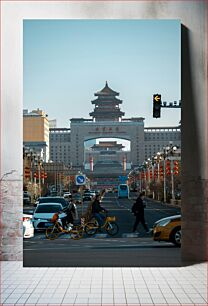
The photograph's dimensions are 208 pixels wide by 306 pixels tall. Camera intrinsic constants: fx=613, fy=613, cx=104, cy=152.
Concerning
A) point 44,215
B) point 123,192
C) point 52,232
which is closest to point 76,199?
point 44,215

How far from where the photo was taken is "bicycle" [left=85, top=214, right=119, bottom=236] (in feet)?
43.9

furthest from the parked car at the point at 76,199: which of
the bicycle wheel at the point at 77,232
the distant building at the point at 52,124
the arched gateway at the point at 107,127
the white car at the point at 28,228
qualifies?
the distant building at the point at 52,124

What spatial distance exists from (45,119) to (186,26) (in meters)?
3.46

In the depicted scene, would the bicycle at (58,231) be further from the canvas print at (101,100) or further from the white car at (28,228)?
the white car at (28,228)

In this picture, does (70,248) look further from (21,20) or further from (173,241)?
(21,20)

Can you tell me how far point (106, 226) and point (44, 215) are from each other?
113 inches

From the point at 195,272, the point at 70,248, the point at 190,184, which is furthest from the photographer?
the point at 70,248

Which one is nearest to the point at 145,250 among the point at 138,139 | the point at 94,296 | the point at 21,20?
the point at 138,139

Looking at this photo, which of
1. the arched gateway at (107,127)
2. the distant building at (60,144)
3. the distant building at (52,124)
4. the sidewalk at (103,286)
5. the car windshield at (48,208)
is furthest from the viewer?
the car windshield at (48,208)

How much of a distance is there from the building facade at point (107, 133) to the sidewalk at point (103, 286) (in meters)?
2.71

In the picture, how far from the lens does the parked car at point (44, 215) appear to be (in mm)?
15188

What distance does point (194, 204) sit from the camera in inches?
453

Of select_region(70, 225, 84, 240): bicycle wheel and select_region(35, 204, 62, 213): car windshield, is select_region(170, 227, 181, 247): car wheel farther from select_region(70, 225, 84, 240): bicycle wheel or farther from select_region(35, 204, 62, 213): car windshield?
select_region(35, 204, 62, 213): car windshield

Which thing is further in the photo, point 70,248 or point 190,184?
point 70,248
